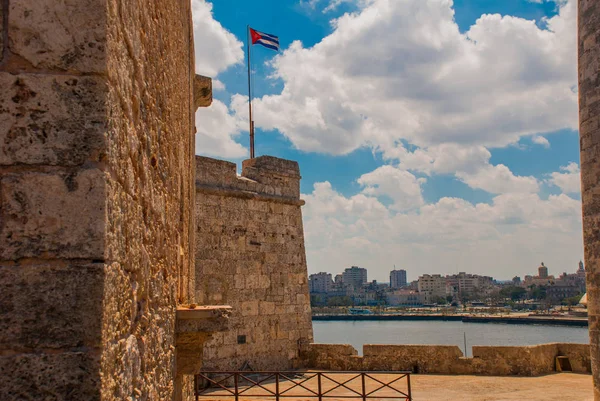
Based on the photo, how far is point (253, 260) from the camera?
469 inches

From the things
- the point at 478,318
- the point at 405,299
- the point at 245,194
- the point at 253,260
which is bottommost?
the point at 478,318

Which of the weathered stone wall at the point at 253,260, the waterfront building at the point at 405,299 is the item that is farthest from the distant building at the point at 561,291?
the weathered stone wall at the point at 253,260

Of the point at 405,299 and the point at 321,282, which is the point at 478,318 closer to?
the point at 405,299

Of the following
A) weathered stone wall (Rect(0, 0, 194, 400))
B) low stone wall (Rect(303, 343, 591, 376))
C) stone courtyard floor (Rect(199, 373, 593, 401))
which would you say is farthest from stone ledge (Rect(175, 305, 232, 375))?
low stone wall (Rect(303, 343, 591, 376))

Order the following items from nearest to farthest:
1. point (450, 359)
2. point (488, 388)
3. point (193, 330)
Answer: point (193, 330)
point (488, 388)
point (450, 359)

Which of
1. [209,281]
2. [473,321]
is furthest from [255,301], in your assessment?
[473,321]

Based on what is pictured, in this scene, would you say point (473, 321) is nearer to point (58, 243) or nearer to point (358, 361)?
point (358, 361)

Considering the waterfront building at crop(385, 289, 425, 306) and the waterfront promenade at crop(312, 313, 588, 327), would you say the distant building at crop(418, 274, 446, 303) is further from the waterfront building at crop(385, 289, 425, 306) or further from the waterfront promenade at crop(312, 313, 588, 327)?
the waterfront promenade at crop(312, 313, 588, 327)

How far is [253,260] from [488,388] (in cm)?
Answer: 498

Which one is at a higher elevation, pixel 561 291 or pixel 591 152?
pixel 591 152

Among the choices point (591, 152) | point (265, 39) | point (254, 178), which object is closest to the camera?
point (591, 152)

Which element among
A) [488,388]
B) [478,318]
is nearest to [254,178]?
[488,388]

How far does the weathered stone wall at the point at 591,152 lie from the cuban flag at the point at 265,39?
10.2 m

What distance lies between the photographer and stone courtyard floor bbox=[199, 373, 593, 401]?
938 centimetres
